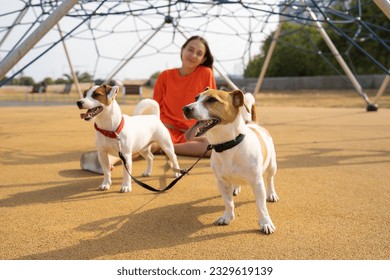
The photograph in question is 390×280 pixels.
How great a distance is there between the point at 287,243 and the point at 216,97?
85cm

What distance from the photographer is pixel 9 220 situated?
2.38 metres

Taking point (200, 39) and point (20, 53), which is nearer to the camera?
point (20, 53)

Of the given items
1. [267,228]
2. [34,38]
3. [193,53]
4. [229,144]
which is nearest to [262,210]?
[267,228]

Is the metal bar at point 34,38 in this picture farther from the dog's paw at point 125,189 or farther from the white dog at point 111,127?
the dog's paw at point 125,189

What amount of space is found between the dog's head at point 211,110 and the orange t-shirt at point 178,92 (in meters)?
2.36

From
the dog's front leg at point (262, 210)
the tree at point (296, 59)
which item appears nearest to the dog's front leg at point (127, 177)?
the dog's front leg at point (262, 210)

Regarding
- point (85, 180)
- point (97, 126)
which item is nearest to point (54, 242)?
point (97, 126)

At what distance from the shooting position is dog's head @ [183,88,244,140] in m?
2.01

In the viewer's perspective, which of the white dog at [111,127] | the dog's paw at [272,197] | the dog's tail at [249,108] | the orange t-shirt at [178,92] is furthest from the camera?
the orange t-shirt at [178,92]

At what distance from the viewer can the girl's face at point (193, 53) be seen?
4.14 m

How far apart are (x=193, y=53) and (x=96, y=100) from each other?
1.65 m

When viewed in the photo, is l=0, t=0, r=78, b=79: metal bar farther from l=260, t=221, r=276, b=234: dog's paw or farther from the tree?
the tree

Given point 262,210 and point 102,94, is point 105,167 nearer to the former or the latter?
point 102,94

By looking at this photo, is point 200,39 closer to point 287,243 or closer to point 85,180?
point 85,180
